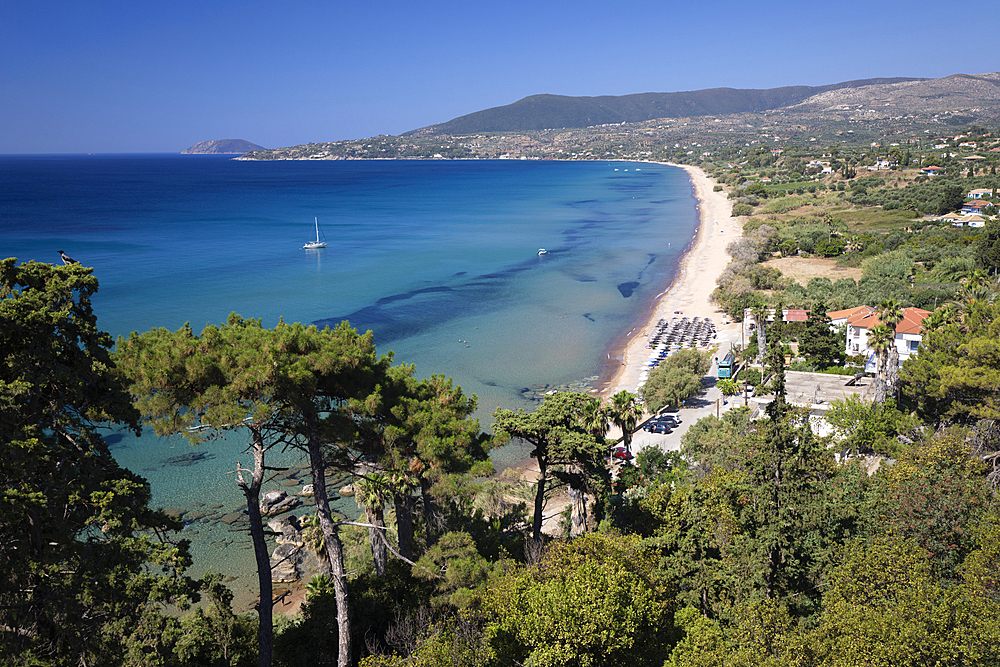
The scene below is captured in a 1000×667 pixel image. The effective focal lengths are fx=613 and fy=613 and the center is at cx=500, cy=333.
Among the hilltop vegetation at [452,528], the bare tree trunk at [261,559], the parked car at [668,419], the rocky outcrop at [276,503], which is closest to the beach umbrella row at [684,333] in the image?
the parked car at [668,419]

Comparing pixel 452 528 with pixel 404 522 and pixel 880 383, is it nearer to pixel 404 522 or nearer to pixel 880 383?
pixel 404 522

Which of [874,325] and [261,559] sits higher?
[261,559]

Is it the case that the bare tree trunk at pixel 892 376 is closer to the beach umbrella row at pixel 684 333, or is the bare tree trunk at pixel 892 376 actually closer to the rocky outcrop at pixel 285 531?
the beach umbrella row at pixel 684 333

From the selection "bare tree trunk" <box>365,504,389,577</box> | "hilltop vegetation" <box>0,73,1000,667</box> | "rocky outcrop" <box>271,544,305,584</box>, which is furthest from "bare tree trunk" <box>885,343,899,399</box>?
"rocky outcrop" <box>271,544,305,584</box>

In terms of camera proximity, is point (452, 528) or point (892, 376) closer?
point (452, 528)

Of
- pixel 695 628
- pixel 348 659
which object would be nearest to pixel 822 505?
pixel 695 628

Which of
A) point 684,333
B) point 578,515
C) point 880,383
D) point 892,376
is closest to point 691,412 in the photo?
point 880,383

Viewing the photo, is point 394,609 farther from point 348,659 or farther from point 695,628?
point 695,628
